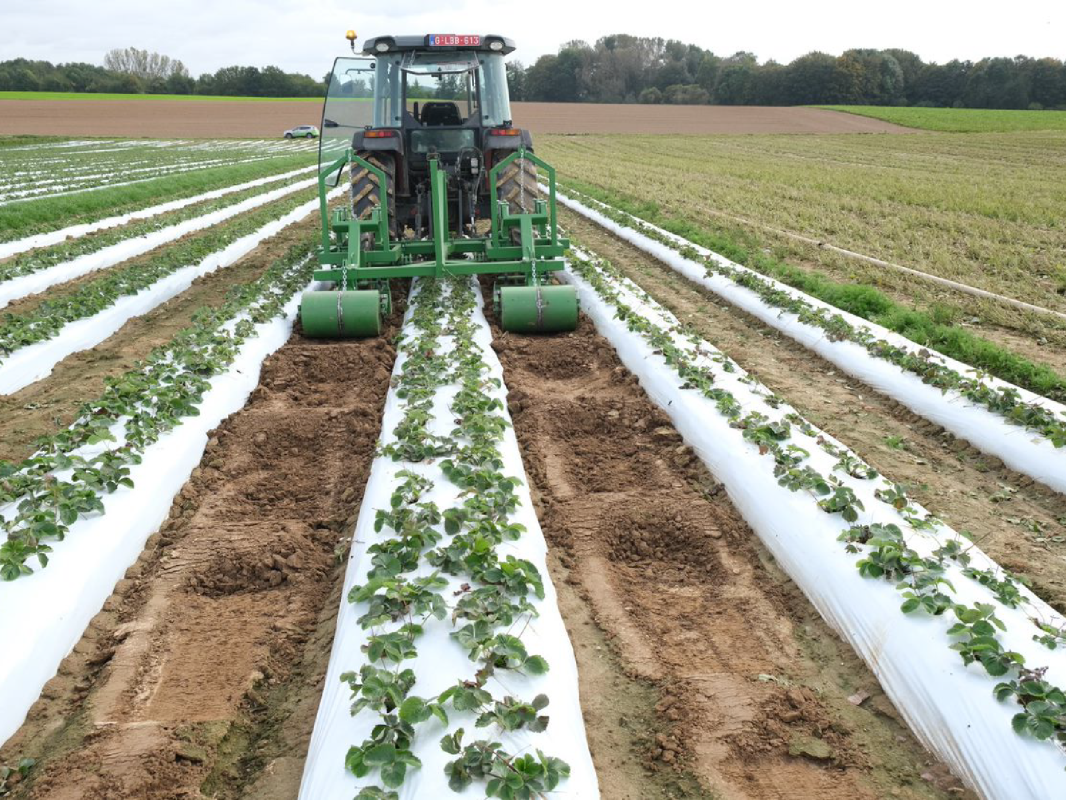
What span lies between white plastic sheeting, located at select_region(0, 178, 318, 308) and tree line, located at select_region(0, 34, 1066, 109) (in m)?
52.7

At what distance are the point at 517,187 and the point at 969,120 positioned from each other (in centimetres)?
5059

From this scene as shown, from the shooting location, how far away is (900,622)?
3.11m

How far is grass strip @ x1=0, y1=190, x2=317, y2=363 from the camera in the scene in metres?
7.00

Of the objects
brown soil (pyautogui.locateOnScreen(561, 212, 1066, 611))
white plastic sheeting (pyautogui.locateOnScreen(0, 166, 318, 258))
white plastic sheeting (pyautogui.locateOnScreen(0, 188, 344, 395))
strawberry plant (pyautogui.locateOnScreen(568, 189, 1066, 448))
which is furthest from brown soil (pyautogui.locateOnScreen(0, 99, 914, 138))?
brown soil (pyautogui.locateOnScreen(561, 212, 1066, 611))

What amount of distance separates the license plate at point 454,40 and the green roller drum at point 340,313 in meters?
3.02

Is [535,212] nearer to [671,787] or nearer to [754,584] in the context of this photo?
[754,584]

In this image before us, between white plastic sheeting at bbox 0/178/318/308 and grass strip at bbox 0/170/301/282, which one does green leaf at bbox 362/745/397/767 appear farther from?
grass strip at bbox 0/170/301/282

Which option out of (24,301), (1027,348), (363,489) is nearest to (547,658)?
(363,489)

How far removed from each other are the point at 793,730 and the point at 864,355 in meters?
4.20

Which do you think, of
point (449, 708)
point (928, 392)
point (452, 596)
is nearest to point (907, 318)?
point (928, 392)

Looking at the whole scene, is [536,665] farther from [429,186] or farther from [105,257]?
[105,257]

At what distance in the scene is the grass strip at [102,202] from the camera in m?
14.1

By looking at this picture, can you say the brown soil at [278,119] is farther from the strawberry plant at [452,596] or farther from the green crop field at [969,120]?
the strawberry plant at [452,596]

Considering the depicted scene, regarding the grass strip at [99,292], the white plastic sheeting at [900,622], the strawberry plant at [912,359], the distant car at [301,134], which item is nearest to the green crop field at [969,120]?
the distant car at [301,134]
